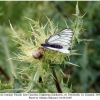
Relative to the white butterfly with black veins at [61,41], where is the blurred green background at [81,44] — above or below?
below

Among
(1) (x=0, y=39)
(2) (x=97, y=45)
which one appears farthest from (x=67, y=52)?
(2) (x=97, y=45)

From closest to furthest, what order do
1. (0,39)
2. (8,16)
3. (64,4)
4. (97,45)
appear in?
(0,39) < (97,45) < (64,4) < (8,16)

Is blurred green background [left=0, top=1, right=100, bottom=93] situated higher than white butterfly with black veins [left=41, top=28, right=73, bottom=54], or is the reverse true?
white butterfly with black veins [left=41, top=28, right=73, bottom=54]

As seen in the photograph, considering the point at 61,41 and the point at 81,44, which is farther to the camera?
the point at 81,44

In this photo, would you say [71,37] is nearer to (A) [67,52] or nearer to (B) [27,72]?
(A) [67,52]

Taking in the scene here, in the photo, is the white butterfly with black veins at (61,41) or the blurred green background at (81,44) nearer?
the white butterfly with black veins at (61,41)

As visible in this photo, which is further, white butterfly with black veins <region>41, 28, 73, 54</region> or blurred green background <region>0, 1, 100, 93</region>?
blurred green background <region>0, 1, 100, 93</region>

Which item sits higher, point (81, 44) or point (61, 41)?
point (61, 41)

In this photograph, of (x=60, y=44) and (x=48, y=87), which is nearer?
(x=60, y=44)
